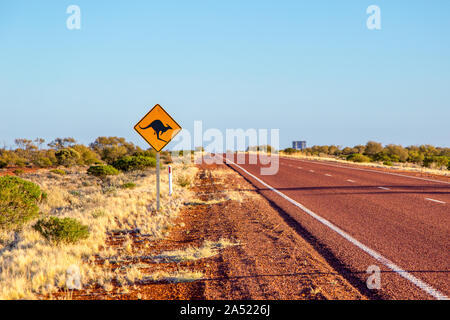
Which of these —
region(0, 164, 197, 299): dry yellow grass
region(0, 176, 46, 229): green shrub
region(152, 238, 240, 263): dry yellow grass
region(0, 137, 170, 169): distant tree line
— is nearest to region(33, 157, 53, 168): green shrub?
region(0, 137, 170, 169): distant tree line

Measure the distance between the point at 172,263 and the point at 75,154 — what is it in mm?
43633

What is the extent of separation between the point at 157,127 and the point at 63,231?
4.20m

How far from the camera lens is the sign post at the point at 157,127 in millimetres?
10133

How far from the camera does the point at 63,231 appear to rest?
6.97 metres

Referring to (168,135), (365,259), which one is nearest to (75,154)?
(168,135)

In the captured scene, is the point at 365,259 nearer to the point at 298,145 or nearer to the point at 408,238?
the point at 408,238

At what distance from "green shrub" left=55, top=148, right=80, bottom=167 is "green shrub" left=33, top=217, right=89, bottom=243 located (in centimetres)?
4030

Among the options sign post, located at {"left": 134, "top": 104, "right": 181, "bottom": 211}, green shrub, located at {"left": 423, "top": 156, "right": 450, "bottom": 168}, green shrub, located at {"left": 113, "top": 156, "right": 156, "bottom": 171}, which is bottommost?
green shrub, located at {"left": 423, "top": 156, "right": 450, "bottom": 168}

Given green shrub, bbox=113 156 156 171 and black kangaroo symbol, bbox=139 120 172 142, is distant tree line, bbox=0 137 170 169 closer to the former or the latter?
green shrub, bbox=113 156 156 171

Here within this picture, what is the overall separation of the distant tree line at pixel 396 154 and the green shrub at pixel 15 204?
110 ft

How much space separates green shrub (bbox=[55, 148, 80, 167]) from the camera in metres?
44.4

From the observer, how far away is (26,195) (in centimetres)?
1149

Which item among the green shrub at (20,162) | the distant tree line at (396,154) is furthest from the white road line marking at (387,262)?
the green shrub at (20,162)
